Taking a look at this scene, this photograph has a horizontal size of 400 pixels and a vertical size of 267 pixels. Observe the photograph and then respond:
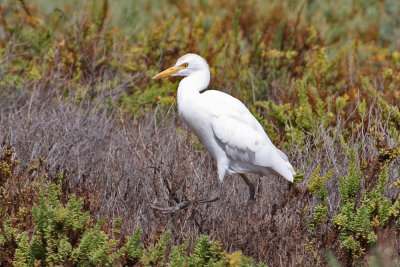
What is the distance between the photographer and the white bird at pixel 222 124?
11.7ft

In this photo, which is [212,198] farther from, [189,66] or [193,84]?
[189,66]

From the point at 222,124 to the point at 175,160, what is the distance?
1.58 feet

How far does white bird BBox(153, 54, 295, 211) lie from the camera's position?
141 inches

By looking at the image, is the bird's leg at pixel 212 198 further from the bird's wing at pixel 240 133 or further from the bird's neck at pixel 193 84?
the bird's neck at pixel 193 84

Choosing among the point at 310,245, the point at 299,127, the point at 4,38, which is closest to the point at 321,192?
the point at 310,245

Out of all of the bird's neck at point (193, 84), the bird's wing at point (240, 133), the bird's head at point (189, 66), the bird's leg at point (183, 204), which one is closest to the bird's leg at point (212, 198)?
the bird's leg at point (183, 204)

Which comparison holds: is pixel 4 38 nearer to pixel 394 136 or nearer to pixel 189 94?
pixel 189 94

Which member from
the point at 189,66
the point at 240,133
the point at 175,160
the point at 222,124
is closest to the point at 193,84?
the point at 189,66

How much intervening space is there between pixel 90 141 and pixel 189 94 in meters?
0.99

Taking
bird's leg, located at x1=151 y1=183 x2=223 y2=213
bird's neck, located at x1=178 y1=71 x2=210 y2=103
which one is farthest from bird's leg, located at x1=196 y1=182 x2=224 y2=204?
bird's neck, located at x1=178 y1=71 x2=210 y2=103

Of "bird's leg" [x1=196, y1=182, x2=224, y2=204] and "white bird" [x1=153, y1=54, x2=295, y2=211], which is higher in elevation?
"white bird" [x1=153, y1=54, x2=295, y2=211]

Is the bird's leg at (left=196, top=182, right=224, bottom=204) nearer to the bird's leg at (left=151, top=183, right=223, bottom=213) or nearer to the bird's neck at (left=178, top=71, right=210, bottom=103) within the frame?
the bird's leg at (left=151, top=183, right=223, bottom=213)

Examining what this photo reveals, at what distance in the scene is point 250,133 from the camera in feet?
12.0

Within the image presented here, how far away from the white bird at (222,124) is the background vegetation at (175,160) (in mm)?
163
